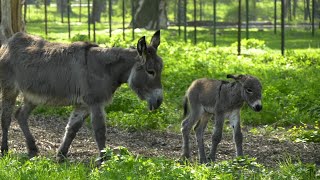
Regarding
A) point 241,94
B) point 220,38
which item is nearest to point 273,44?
point 220,38

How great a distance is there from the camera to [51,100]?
31.5 ft

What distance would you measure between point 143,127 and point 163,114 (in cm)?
78

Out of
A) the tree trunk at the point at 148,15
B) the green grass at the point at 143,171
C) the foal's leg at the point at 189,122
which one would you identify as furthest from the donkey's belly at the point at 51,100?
the tree trunk at the point at 148,15

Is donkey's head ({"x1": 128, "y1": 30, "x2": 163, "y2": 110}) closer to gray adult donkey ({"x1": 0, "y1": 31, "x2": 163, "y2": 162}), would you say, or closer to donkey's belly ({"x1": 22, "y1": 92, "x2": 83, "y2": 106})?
gray adult donkey ({"x1": 0, "y1": 31, "x2": 163, "y2": 162})

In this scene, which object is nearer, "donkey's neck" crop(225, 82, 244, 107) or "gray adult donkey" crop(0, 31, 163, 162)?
"gray adult donkey" crop(0, 31, 163, 162)

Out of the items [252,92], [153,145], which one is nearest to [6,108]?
[153,145]

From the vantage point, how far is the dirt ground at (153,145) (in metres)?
10.4

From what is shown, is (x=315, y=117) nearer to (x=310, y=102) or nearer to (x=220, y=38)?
(x=310, y=102)

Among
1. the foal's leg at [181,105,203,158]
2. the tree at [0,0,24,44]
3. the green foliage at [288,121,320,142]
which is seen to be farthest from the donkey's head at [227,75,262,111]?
the tree at [0,0,24,44]

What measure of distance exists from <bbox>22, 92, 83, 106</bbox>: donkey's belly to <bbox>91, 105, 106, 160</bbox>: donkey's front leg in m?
0.29

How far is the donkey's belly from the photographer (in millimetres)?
9422

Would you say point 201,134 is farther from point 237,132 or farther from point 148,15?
point 148,15

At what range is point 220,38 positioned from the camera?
3616 cm

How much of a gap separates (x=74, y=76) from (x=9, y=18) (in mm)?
7431
